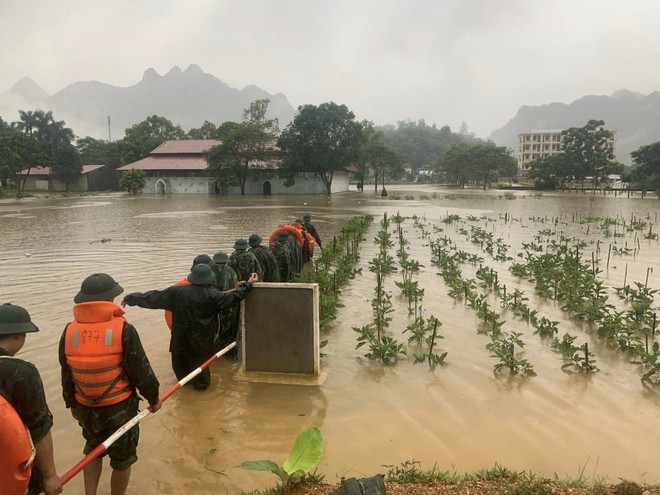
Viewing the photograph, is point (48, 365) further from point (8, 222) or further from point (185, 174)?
point (185, 174)

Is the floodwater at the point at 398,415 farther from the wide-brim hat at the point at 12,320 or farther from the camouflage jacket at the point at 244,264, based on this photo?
the wide-brim hat at the point at 12,320

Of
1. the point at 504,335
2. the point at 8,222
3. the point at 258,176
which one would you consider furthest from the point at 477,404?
the point at 258,176

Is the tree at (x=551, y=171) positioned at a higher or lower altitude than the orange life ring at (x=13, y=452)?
higher

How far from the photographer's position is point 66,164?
6331 centimetres

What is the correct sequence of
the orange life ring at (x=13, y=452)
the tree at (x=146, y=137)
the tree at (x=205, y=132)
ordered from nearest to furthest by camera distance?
the orange life ring at (x=13, y=452)
the tree at (x=146, y=137)
the tree at (x=205, y=132)

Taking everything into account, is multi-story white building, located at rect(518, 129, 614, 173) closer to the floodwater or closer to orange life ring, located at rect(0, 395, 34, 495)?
the floodwater

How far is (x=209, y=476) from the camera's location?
4219 mm

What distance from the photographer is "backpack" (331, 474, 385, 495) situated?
2.96m

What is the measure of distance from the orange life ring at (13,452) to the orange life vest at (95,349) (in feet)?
2.74

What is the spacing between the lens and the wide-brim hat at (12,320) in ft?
9.09

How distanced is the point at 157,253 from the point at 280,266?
24.9 ft

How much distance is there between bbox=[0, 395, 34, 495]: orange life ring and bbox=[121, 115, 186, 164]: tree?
234ft

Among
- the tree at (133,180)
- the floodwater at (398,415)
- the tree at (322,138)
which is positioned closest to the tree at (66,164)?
the tree at (133,180)

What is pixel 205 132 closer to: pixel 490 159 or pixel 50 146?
pixel 50 146
